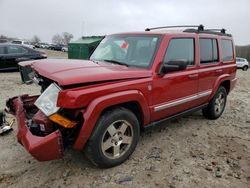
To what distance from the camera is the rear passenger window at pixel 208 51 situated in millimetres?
4879

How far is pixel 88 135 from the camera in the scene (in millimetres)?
3086

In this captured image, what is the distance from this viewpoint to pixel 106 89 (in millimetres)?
3176

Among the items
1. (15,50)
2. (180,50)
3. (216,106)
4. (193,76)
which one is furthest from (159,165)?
(15,50)

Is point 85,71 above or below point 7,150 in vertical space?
above

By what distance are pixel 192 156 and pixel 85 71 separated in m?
2.09

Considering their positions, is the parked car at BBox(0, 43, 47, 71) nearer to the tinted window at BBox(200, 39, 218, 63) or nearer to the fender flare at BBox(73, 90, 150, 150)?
the tinted window at BBox(200, 39, 218, 63)

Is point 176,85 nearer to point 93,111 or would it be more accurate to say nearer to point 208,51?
point 208,51

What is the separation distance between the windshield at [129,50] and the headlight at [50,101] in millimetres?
1330

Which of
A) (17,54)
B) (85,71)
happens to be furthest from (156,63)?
(17,54)

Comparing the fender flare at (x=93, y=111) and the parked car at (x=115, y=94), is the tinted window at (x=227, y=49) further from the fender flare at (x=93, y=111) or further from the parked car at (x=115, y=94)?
the fender flare at (x=93, y=111)

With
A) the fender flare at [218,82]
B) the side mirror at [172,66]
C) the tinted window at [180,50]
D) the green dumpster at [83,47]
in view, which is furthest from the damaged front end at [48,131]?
the green dumpster at [83,47]

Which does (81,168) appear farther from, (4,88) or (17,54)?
(17,54)

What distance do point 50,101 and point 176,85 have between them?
6.69 feet

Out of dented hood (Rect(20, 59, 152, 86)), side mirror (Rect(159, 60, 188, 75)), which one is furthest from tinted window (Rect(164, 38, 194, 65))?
dented hood (Rect(20, 59, 152, 86))
